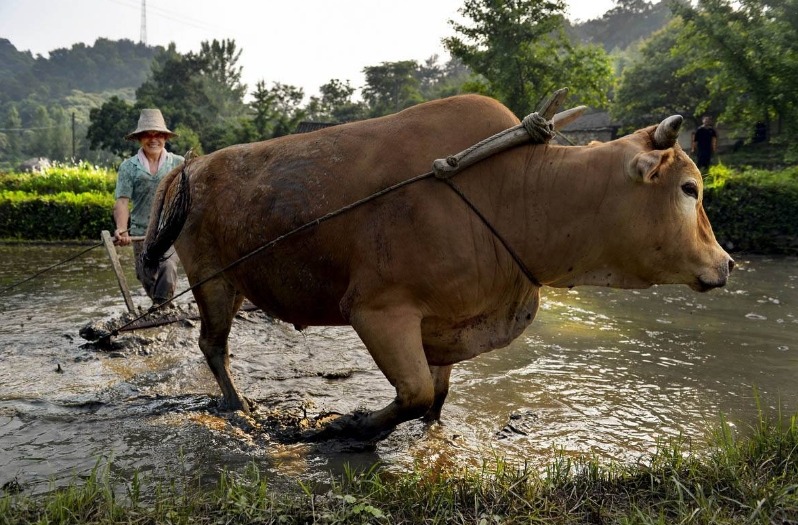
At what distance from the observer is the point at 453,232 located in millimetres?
3459

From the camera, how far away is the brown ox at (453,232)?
133 inches

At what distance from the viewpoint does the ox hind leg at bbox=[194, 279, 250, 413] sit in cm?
463

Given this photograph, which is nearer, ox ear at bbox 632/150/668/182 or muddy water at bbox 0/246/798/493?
ox ear at bbox 632/150/668/182

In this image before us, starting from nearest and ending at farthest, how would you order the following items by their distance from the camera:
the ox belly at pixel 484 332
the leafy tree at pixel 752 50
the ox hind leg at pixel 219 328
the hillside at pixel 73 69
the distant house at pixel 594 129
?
Result: the ox belly at pixel 484 332 < the ox hind leg at pixel 219 328 < the leafy tree at pixel 752 50 < the distant house at pixel 594 129 < the hillside at pixel 73 69

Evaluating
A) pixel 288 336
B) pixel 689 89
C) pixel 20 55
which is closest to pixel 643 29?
pixel 689 89

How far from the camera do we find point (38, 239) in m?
15.1

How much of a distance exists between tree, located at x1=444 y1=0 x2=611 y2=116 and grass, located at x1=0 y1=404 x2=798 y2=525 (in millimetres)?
21580

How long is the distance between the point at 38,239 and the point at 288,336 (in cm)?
1079

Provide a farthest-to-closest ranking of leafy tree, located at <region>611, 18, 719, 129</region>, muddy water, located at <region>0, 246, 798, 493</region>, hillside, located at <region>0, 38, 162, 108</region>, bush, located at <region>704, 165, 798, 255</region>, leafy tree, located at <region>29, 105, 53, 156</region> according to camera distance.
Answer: hillside, located at <region>0, 38, 162, 108</region> < leafy tree, located at <region>29, 105, 53, 156</region> < leafy tree, located at <region>611, 18, 719, 129</region> < bush, located at <region>704, 165, 798, 255</region> < muddy water, located at <region>0, 246, 798, 493</region>

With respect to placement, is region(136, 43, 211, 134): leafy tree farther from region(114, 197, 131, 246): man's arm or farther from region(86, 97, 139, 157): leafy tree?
region(114, 197, 131, 246): man's arm

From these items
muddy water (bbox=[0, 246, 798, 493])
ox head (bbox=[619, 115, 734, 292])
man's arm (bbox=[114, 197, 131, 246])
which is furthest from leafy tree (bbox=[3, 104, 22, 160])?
ox head (bbox=[619, 115, 734, 292])

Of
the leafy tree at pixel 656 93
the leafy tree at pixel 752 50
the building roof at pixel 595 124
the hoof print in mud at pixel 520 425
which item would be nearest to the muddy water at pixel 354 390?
the hoof print in mud at pixel 520 425

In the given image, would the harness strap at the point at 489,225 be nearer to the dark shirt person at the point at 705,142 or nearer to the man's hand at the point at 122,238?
the man's hand at the point at 122,238

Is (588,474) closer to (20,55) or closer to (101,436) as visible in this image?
(101,436)
